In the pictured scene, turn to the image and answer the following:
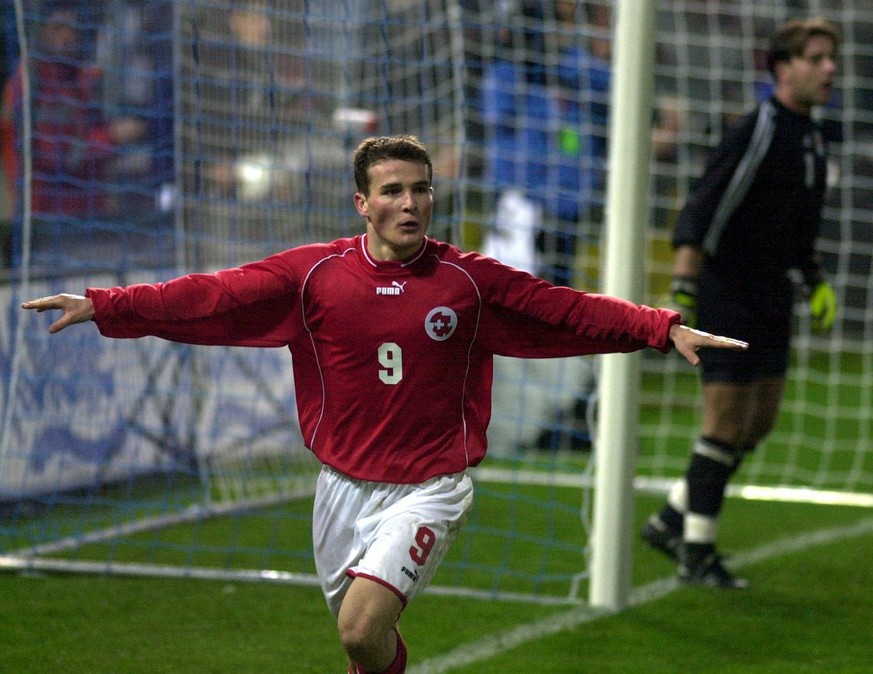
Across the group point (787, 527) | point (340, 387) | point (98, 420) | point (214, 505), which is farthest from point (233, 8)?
point (787, 527)

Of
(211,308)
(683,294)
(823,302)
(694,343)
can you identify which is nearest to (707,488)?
(683,294)

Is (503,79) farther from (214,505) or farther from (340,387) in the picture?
(340,387)

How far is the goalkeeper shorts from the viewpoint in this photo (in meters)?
5.57

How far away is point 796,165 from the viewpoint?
5641 millimetres

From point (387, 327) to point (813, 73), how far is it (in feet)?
9.06

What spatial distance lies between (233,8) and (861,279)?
26.6 ft

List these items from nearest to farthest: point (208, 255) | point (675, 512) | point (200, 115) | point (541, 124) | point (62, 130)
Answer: point (675, 512)
point (200, 115)
point (62, 130)
point (208, 255)
point (541, 124)

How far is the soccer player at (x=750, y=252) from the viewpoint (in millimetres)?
5578

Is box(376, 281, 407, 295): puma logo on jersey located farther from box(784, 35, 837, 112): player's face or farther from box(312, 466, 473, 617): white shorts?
box(784, 35, 837, 112): player's face

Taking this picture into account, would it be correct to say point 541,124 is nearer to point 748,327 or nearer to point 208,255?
point 208,255

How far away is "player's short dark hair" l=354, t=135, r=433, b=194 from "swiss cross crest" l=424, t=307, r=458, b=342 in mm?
372

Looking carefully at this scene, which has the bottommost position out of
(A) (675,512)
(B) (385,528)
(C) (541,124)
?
(A) (675,512)

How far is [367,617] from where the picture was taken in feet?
11.3

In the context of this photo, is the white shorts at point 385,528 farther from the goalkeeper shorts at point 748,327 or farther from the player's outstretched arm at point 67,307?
the goalkeeper shorts at point 748,327
